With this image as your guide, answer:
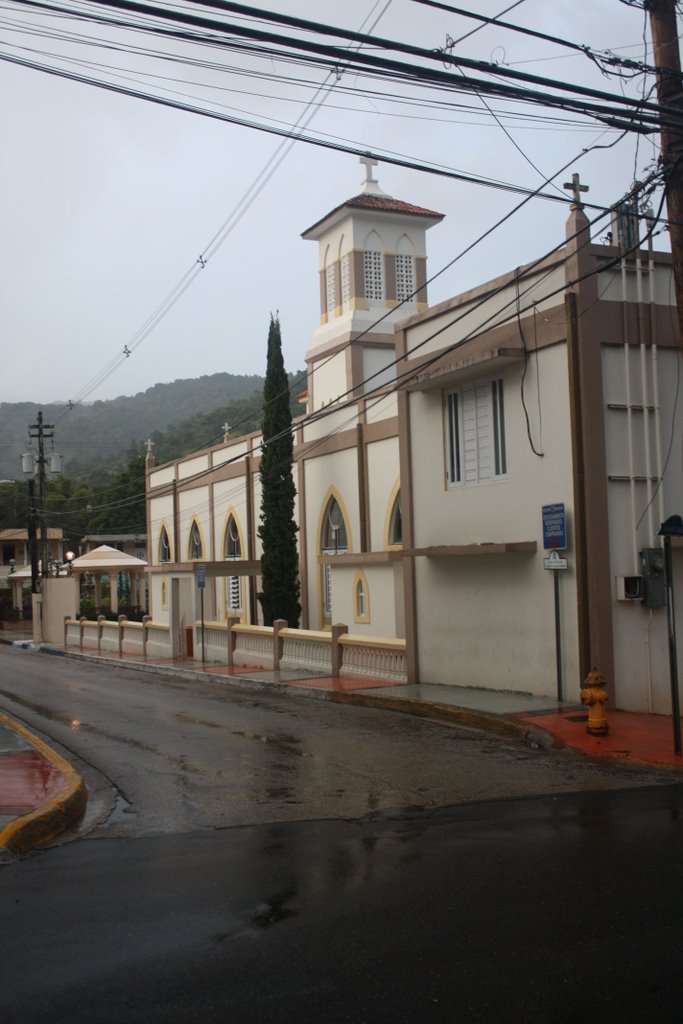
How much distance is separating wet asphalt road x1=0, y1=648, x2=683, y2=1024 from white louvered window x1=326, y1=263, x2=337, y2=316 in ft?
78.4

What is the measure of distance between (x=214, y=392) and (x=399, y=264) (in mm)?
131571

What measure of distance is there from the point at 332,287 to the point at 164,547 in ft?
56.0

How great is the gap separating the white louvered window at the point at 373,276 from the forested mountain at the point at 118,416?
90121 millimetres

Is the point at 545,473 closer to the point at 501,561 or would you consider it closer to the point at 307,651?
the point at 501,561

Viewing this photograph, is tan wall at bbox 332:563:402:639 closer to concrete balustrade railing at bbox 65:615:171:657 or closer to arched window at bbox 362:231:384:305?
concrete balustrade railing at bbox 65:615:171:657

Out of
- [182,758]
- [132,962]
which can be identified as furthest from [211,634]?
[132,962]

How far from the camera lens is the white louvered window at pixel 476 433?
54.7 ft

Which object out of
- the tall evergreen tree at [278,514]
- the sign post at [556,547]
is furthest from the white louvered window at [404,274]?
the sign post at [556,547]

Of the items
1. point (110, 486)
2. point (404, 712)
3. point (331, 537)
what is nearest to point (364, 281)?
point (331, 537)

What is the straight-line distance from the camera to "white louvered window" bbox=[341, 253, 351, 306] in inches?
1302

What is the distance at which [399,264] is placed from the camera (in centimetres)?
3372

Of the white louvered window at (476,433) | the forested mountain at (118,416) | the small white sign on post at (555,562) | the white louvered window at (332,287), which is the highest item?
the forested mountain at (118,416)

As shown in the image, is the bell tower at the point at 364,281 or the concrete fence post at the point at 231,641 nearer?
the concrete fence post at the point at 231,641

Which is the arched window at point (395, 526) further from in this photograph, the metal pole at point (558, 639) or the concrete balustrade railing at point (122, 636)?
the metal pole at point (558, 639)
